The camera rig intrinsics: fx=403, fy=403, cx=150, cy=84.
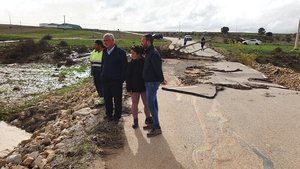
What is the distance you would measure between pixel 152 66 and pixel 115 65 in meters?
1.13

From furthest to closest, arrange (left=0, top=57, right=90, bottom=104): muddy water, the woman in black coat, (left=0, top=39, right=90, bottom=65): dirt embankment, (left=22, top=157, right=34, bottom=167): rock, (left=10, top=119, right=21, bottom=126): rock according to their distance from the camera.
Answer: (left=0, top=39, right=90, bottom=65): dirt embankment, (left=0, top=57, right=90, bottom=104): muddy water, (left=10, top=119, right=21, bottom=126): rock, the woman in black coat, (left=22, top=157, right=34, bottom=167): rock

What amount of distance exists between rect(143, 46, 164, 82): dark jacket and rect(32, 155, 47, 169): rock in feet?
8.41

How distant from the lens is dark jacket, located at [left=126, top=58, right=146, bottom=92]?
8.69 m

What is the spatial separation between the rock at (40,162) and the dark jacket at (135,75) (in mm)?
2389

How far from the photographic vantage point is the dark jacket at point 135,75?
342 inches

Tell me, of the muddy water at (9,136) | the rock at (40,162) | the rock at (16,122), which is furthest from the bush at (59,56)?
the rock at (40,162)

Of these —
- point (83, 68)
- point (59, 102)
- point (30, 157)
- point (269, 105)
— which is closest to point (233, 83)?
point (269, 105)

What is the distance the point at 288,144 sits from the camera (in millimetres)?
8336

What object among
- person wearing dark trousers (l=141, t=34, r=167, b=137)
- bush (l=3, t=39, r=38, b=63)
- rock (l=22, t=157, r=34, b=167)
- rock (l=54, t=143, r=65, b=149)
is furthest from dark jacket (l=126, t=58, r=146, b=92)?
bush (l=3, t=39, r=38, b=63)

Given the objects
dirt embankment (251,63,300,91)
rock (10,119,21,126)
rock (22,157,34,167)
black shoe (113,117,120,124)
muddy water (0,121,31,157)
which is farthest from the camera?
dirt embankment (251,63,300,91)

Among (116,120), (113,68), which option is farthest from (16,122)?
(113,68)

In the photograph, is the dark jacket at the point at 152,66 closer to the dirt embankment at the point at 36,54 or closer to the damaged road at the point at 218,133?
the damaged road at the point at 218,133

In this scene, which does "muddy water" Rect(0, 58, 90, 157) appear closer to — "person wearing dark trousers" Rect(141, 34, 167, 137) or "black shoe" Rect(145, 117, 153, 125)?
"black shoe" Rect(145, 117, 153, 125)

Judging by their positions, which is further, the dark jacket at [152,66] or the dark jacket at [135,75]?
the dark jacket at [135,75]
